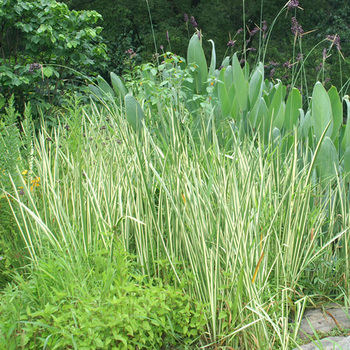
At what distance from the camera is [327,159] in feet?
7.19

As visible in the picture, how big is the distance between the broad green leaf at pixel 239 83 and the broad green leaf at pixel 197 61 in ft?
1.24

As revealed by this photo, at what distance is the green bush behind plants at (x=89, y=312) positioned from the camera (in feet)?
4.13

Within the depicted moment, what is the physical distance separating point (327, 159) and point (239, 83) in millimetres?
904

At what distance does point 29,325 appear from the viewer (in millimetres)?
1302

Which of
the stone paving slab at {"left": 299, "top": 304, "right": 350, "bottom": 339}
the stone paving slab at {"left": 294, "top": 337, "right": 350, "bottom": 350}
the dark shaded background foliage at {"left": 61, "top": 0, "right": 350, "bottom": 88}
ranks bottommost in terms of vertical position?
the stone paving slab at {"left": 299, "top": 304, "right": 350, "bottom": 339}

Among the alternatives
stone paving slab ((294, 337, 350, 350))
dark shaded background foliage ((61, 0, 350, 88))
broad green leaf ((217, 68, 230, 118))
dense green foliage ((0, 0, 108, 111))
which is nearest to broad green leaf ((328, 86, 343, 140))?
broad green leaf ((217, 68, 230, 118))

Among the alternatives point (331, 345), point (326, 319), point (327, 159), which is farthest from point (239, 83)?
point (331, 345)

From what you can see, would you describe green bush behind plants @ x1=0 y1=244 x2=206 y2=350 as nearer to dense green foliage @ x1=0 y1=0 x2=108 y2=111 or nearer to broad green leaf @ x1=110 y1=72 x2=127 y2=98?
broad green leaf @ x1=110 y1=72 x2=127 y2=98

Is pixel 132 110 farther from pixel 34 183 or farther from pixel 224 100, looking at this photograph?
pixel 34 183

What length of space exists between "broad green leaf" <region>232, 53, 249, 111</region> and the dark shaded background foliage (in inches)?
247

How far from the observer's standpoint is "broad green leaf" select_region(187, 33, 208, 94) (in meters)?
3.11

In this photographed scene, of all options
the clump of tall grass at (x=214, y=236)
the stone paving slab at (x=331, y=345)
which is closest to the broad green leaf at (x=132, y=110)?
the clump of tall grass at (x=214, y=236)

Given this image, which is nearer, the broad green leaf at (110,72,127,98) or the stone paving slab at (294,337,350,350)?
the stone paving slab at (294,337,350,350)

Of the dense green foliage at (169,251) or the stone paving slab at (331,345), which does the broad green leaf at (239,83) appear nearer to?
the dense green foliage at (169,251)
